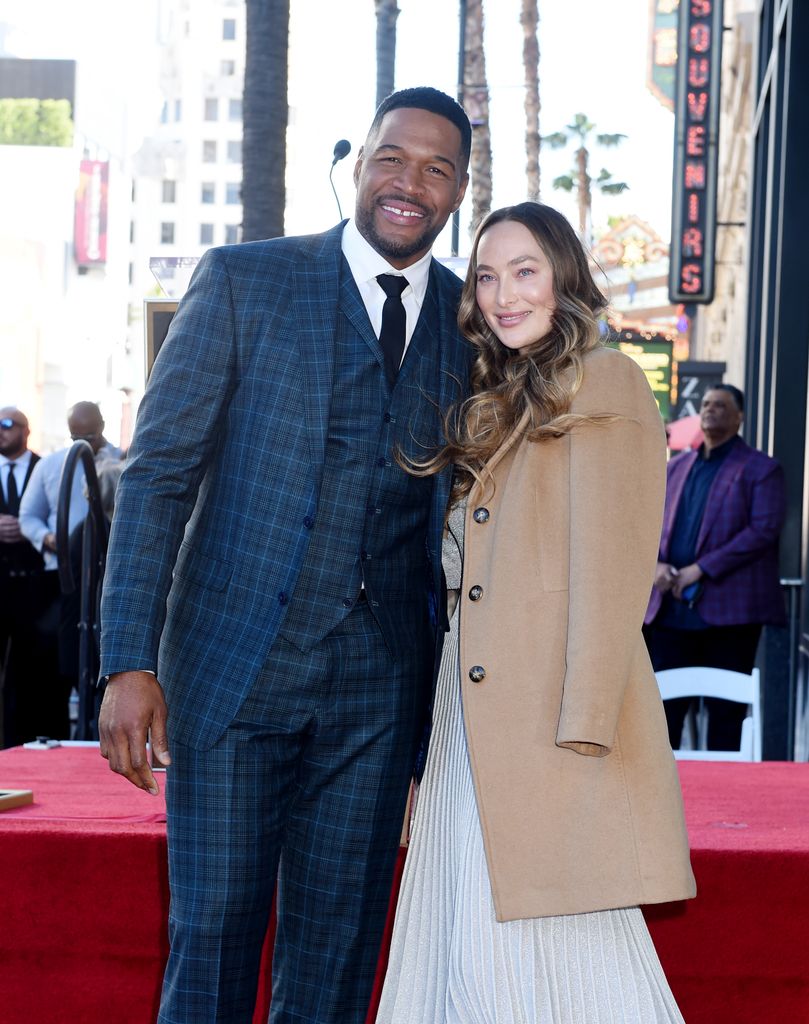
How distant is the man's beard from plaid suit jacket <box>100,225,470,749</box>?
8.0 inches

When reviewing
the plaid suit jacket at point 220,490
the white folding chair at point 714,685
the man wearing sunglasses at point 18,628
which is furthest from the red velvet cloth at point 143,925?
the man wearing sunglasses at point 18,628

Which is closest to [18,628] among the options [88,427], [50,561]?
[50,561]

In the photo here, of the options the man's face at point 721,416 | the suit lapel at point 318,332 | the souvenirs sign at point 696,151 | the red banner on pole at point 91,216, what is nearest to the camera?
the suit lapel at point 318,332

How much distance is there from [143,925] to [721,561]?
4.66m

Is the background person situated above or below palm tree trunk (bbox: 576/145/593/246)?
below

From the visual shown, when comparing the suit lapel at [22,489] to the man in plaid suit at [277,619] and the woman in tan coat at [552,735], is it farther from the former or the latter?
the woman in tan coat at [552,735]

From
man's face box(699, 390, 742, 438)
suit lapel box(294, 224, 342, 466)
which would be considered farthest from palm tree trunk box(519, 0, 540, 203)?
suit lapel box(294, 224, 342, 466)

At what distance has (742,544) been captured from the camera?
7395 millimetres

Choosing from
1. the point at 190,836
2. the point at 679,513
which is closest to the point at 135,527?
the point at 190,836

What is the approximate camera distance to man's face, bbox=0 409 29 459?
9.30m

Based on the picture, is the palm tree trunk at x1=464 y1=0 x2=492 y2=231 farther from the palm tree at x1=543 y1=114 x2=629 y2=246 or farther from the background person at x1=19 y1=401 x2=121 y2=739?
the palm tree at x1=543 y1=114 x2=629 y2=246

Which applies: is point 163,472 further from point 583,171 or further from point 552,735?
point 583,171

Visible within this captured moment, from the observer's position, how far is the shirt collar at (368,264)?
3.13m

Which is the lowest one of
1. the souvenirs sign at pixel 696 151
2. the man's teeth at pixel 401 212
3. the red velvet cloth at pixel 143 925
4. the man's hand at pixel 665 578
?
the red velvet cloth at pixel 143 925
